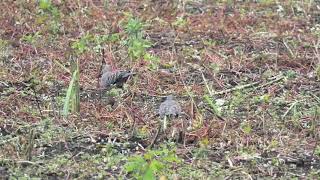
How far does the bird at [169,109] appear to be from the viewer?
385 cm

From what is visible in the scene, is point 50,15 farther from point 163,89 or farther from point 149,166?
point 149,166

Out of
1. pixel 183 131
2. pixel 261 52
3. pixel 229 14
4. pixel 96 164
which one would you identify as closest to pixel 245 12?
pixel 229 14

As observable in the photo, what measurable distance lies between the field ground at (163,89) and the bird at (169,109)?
38 millimetres

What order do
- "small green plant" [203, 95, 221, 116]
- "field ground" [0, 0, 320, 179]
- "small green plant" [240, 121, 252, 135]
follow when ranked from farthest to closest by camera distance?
"small green plant" [203, 95, 221, 116] < "small green plant" [240, 121, 252, 135] < "field ground" [0, 0, 320, 179]

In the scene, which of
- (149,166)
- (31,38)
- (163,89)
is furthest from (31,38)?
(149,166)

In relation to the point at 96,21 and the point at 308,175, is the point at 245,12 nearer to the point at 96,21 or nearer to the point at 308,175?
the point at 96,21

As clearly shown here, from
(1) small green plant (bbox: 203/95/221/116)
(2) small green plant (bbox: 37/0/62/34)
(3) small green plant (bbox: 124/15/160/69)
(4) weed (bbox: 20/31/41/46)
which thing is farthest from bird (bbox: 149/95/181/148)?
(2) small green plant (bbox: 37/0/62/34)

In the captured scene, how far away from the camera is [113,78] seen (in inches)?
167

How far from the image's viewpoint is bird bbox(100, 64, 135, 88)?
13.9 feet

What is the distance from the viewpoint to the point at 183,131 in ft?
12.0

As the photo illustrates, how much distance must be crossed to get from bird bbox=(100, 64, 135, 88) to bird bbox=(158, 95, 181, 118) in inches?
16.6

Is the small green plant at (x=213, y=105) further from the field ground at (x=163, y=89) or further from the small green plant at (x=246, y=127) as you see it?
the small green plant at (x=246, y=127)

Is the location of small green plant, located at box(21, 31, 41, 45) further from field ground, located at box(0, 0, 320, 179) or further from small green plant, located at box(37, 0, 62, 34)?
small green plant, located at box(37, 0, 62, 34)

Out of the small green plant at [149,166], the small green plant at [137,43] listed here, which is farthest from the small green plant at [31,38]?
the small green plant at [149,166]
